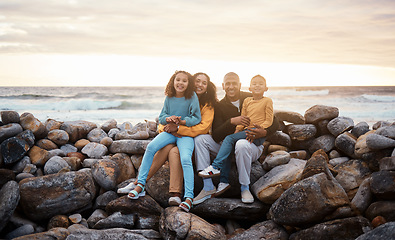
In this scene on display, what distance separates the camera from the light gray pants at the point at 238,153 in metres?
5.17

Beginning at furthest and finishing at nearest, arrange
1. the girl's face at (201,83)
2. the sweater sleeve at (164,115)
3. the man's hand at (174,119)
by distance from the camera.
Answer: the girl's face at (201,83)
the sweater sleeve at (164,115)
the man's hand at (174,119)

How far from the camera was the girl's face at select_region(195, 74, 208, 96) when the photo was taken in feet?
18.6

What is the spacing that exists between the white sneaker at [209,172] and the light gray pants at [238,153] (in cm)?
18

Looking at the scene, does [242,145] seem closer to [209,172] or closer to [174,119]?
[209,172]

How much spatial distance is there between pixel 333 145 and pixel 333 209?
2180 mm

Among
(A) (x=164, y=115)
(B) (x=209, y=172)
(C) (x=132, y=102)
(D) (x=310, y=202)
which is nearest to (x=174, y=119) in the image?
(A) (x=164, y=115)

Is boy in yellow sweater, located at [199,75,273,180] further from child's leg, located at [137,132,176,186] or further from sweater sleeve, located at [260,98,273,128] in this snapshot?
child's leg, located at [137,132,176,186]

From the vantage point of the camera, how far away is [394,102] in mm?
27266

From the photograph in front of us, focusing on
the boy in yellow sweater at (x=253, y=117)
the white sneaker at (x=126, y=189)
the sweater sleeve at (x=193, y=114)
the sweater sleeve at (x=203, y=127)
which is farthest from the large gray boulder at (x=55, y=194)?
the boy in yellow sweater at (x=253, y=117)

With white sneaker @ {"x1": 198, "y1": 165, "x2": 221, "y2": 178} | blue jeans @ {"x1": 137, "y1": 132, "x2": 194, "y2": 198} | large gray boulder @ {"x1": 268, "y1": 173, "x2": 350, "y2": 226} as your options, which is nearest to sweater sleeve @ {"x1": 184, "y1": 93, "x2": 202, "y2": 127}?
blue jeans @ {"x1": 137, "y1": 132, "x2": 194, "y2": 198}

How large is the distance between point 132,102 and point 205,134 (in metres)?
21.6

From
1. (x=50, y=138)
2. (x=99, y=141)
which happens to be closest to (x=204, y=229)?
(x=99, y=141)

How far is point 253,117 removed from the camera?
17.7 ft

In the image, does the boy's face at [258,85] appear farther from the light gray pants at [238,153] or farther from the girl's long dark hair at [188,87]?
the girl's long dark hair at [188,87]
